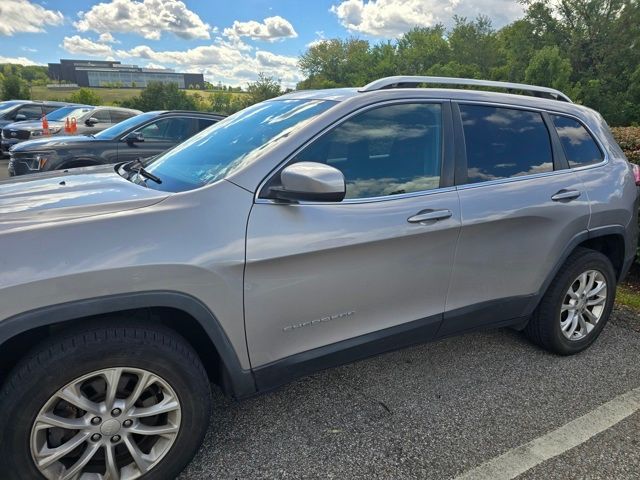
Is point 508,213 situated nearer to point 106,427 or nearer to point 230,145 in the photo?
point 230,145

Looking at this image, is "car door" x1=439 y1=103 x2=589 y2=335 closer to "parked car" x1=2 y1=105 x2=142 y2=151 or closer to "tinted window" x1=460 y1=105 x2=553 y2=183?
"tinted window" x1=460 y1=105 x2=553 y2=183

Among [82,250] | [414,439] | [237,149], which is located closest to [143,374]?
[82,250]

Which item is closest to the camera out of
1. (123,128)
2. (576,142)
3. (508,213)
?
(508,213)

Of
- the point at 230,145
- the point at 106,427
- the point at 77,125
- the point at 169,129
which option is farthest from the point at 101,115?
the point at 106,427

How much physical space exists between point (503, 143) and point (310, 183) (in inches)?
60.1

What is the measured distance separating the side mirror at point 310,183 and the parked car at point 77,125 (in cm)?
991

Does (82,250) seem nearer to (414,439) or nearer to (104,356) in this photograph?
(104,356)

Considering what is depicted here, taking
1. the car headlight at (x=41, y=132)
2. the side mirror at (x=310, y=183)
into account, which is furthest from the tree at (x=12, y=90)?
the side mirror at (x=310, y=183)

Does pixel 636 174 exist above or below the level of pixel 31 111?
above

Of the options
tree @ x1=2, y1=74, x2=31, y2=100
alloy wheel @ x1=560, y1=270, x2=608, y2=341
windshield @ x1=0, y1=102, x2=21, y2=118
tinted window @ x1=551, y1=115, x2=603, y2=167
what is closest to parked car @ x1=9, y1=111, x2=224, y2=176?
tinted window @ x1=551, y1=115, x2=603, y2=167

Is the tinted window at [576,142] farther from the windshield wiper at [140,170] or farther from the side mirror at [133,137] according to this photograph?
the side mirror at [133,137]

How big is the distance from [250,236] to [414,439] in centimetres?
138

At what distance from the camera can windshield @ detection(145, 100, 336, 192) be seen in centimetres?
236

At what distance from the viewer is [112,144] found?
721 centimetres
